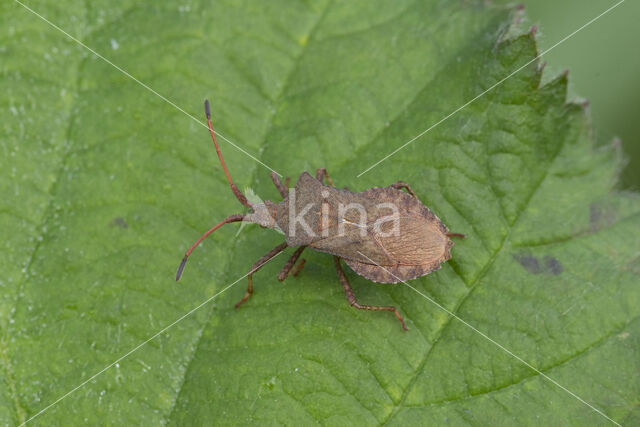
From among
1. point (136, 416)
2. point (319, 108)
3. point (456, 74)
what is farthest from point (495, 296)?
point (136, 416)

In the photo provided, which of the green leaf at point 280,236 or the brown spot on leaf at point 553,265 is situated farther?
the brown spot on leaf at point 553,265

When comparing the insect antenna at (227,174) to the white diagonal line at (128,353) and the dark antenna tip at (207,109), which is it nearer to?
the dark antenna tip at (207,109)

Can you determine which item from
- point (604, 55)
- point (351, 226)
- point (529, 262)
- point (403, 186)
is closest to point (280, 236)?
point (351, 226)

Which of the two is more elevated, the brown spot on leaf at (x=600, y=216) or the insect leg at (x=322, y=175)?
the brown spot on leaf at (x=600, y=216)

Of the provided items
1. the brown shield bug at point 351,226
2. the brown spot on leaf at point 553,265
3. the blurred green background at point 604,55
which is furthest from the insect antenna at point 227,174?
the blurred green background at point 604,55

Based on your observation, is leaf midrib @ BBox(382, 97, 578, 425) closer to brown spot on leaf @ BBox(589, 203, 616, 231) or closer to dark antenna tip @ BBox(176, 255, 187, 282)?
brown spot on leaf @ BBox(589, 203, 616, 231)

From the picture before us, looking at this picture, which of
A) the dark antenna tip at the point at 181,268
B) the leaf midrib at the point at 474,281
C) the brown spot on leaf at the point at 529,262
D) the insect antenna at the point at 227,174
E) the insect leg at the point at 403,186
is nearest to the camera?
the leaf midrib at the point at 474,281

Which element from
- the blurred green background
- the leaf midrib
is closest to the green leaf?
the leaf midrib
